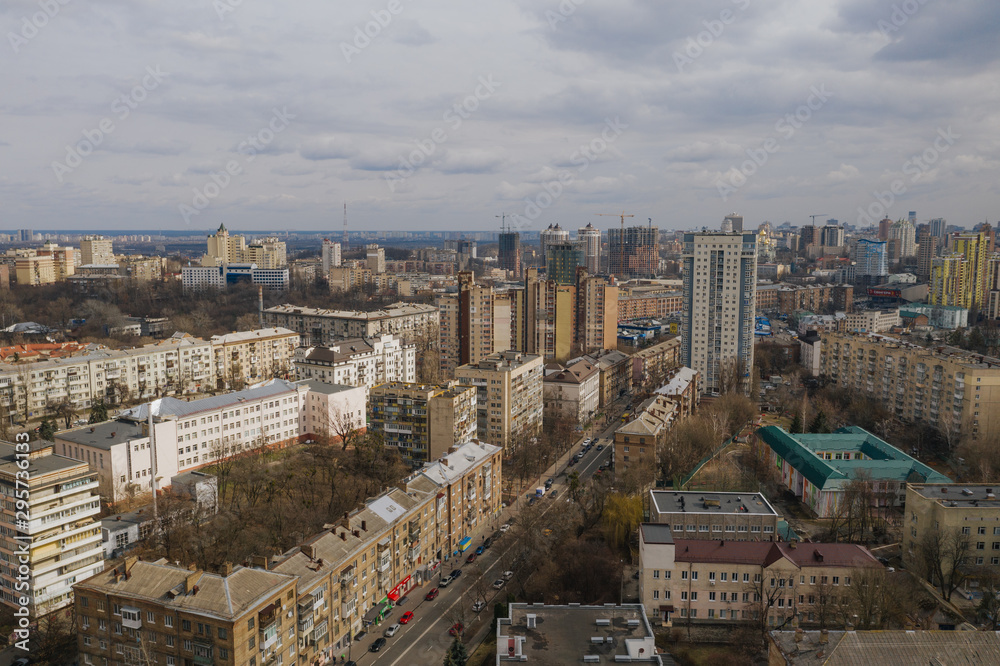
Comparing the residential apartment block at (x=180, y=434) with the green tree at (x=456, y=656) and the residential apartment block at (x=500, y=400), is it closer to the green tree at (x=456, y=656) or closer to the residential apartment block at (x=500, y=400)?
the residential apartment block at (x=500, y=400)

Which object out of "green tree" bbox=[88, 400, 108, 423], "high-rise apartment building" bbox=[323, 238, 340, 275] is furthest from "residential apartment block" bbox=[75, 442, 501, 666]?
"high-rise apartment building" bbox=[323, 238, 340, 275]

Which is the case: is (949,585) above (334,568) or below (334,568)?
below

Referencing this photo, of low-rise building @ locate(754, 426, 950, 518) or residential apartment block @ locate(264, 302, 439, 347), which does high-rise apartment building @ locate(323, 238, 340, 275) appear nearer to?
residential apartment block @ locate(264, 302, 439, 347)

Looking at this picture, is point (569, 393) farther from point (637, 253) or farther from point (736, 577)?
point (637, 253)

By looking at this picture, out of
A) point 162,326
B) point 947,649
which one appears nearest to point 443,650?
point 947,649

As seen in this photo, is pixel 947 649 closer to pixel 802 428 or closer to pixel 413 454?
pixel 413 454

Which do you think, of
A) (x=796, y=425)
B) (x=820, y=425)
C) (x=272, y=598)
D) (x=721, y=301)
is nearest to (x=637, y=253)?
(x=721, y=301)
